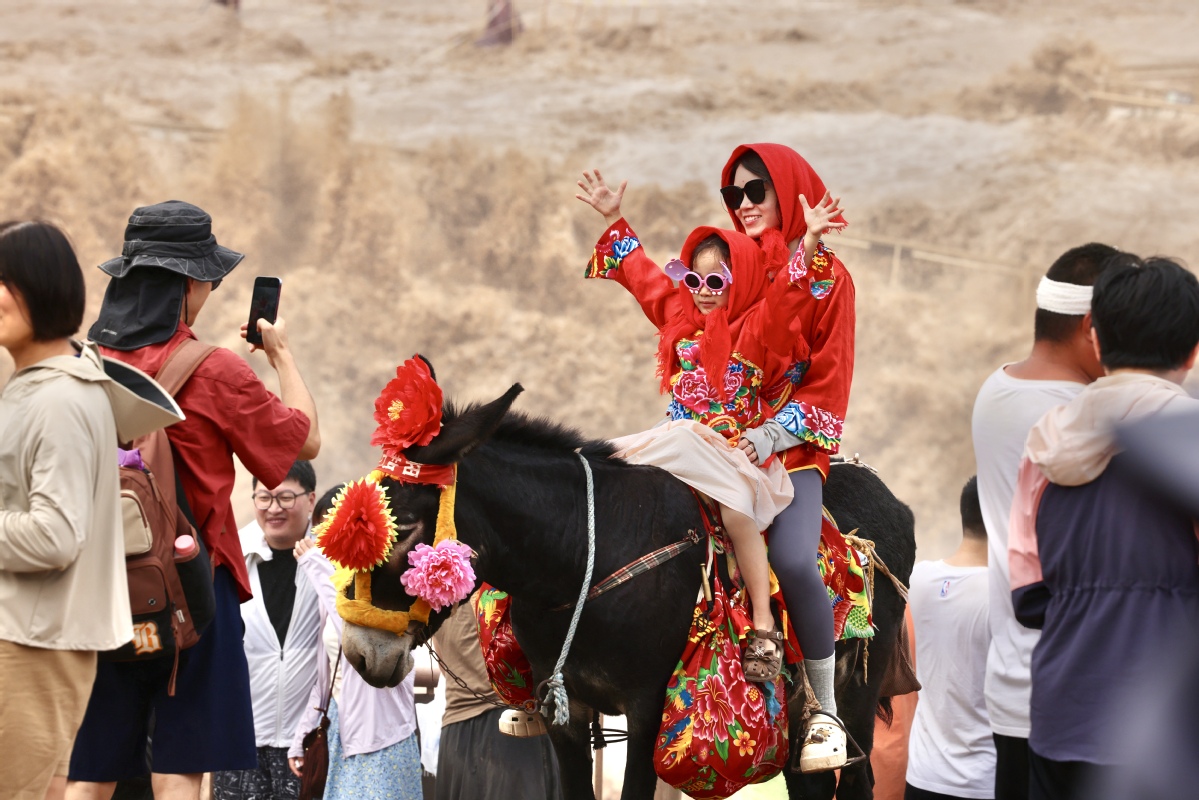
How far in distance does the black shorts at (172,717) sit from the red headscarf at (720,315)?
6.16 ft

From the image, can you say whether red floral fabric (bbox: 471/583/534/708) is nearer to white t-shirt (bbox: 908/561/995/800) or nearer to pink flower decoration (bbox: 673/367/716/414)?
pink flower decoration (bbox: 673/367/716/414)

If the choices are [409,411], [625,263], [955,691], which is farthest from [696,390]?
[955,691]

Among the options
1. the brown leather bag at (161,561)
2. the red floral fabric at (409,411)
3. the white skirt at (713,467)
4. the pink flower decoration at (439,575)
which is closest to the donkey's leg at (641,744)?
the white skirt at (713,467)

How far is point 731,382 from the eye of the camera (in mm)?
5207

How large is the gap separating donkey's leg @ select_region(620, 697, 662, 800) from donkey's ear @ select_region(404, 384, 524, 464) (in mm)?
1085

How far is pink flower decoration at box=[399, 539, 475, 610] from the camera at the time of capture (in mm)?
4180

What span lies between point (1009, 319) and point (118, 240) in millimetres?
11736

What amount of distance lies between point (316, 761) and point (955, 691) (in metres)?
2.83

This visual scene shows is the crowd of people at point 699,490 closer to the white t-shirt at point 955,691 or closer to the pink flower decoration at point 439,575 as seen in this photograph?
the white t-shirt at point 955,691

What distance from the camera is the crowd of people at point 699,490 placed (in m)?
3.32

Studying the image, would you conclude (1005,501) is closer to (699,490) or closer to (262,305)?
(699,490)

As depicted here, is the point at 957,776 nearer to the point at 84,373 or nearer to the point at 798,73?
the point at 84,373

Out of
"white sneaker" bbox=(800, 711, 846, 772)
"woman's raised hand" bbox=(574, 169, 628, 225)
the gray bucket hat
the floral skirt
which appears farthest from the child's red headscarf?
the floral skirt

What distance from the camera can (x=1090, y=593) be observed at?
10.8 ft
